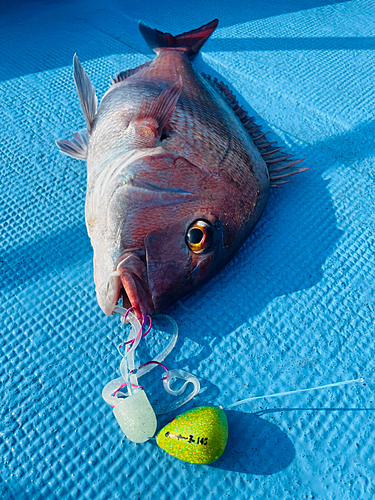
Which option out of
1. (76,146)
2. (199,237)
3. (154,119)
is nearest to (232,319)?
(199,237)

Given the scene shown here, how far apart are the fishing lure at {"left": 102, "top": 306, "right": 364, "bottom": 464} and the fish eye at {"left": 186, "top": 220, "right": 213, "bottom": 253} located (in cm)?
36

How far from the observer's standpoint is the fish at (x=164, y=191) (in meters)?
1.45

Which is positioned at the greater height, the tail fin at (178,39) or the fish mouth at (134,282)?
the tail fin at (178,39)

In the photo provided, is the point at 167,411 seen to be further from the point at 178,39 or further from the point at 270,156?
the point at 178,39

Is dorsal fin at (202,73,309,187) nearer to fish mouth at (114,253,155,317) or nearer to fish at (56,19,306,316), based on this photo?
fish at (56,19,306,316)

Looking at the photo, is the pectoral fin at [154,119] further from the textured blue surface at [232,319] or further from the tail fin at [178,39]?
the tail fin at [178,39]

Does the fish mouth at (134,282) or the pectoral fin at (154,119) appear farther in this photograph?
the pectoral fin at (154,119)

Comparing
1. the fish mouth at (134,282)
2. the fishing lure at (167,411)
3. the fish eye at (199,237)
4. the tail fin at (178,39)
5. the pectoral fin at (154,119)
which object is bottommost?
the fishing lure at (167,411)

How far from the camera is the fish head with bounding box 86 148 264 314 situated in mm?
1436

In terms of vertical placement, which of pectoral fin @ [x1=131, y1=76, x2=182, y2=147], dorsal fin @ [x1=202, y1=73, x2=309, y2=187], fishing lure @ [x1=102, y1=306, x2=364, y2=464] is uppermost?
pectoral fin @ [x1=131, y1=76, x2=182, y2=147]

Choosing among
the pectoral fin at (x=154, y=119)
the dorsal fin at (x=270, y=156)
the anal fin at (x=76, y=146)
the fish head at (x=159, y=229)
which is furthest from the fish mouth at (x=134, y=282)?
the anal fin at (x=76, y=146)

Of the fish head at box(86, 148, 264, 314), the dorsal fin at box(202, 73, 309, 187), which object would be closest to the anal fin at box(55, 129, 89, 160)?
the fish head at box(86, 148, 264, 314)

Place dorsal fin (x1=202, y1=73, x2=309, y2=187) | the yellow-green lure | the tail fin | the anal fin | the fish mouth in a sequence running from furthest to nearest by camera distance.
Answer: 1. the tail fin
2. the anal fin
3. dorsal fin (x1=202, y1=73, x2=309, y2=187)
4. the fish mouth
5. the yellow-green lure

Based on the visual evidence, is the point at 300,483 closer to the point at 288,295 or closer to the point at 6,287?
the point at 288,295
